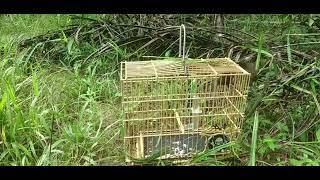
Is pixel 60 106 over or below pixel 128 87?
below

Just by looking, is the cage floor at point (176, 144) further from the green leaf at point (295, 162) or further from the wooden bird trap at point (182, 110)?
the green leaf at point (295, 162)

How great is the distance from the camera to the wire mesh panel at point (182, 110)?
2.11m

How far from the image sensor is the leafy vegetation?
7.00ft

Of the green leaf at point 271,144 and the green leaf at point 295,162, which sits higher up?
the green leaf at point 271,144

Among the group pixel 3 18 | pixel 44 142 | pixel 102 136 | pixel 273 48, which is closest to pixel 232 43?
pixel 273 48

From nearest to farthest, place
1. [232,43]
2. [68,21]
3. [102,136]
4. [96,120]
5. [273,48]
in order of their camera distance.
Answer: [102,136]
[96,120]
[273,48]
[232,43]
[68,21]

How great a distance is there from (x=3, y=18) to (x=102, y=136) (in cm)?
286

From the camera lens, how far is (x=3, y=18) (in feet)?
15.1

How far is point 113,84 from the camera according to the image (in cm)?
300

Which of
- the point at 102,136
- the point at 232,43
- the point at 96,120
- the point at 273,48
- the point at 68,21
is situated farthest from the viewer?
the point at 68,21

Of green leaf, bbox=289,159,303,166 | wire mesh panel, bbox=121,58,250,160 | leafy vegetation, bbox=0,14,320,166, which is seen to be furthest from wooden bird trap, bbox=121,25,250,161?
green leaf, bbox=289,159,303,166

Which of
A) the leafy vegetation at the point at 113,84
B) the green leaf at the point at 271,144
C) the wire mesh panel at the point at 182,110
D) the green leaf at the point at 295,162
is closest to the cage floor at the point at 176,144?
the wire mesh panel at the point at 182,110

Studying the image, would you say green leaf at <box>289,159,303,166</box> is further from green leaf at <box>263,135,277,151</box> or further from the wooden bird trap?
the wooden bird trap

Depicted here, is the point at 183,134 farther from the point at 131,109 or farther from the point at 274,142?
the point at 274,142
